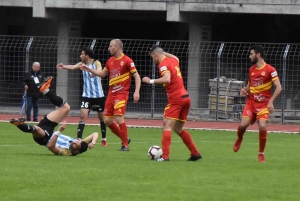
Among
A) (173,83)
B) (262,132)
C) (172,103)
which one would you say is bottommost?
(262,132)

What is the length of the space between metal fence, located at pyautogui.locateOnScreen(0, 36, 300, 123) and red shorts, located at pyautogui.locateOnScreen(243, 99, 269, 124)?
1305 centimetres

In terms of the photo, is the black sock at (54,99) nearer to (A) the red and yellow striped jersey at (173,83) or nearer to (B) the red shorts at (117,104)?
(B) the red shorts at (117,104)

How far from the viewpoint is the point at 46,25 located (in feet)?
114

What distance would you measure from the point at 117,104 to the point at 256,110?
3.09m

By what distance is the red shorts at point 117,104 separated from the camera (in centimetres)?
1600

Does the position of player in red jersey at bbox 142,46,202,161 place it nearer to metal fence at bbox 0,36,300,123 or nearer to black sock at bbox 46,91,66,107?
black sock at bbox 46,91,66,107

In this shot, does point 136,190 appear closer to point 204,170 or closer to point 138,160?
point 204,170

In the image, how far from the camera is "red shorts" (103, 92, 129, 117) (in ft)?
52.5

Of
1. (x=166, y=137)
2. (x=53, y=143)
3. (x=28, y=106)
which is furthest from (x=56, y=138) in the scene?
(x=28, y=106)

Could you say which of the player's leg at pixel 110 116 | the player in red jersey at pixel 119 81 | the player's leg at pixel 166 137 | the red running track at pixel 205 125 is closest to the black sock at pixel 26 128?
the player's leg at pixel 166 137

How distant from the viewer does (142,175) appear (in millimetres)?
11297

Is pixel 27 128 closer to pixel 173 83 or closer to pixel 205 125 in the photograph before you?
pixel 173 83

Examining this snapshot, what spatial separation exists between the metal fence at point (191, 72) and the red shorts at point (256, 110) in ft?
42.8

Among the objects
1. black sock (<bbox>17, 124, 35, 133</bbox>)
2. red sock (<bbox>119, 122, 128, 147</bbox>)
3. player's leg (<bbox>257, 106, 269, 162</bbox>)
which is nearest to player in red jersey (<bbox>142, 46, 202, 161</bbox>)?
player's leg (<bbox>257, 106, 269, 162</bbox>)
